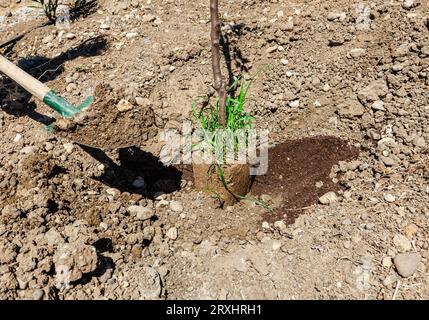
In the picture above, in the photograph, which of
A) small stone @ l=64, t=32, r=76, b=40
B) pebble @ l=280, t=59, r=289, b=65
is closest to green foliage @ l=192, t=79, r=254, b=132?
pebble @ l=280, t=59, r=289, b=65

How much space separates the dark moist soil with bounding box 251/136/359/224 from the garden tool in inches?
46.0

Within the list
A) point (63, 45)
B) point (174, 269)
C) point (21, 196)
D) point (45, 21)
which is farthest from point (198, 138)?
point (45, 21)

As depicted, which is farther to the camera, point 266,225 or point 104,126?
point 266,225

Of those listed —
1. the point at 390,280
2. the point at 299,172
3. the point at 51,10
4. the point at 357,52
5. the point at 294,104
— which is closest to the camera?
the point at 390,280

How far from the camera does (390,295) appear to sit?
1866 millimetres

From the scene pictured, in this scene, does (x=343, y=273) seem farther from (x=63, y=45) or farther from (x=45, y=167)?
(x=63, y=45)

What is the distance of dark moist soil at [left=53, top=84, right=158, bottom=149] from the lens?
2.10 meters

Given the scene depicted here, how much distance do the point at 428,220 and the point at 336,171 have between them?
564 millimetres

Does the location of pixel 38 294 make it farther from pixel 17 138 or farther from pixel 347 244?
pixel 347 244

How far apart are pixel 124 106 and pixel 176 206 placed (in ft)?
2.20

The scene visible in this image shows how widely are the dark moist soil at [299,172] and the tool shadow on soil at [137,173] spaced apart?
55 cm

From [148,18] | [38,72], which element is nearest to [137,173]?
[38,72]

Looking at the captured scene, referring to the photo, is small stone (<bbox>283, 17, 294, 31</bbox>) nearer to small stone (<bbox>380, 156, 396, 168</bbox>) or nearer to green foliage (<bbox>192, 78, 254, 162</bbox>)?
green foliage (<bbox>192, 78, 254, 162</bbox>)

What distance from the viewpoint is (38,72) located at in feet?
Result: 9.43
